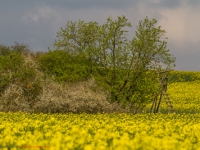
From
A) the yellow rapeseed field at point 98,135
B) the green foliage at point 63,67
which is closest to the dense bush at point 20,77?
the green foliage at point 63,67

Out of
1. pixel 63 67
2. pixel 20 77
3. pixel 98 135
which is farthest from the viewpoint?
pixel 63 67

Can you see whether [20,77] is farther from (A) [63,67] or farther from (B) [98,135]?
(B) [98,135]

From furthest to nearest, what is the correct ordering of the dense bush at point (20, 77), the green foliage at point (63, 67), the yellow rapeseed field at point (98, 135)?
the green foliage at point (63, 67), the dense bush at point (20, 77), the yellow rapeseed field at point (98, 135)

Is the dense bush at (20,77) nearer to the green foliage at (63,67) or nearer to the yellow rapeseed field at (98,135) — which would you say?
the green foliage at (63,67)

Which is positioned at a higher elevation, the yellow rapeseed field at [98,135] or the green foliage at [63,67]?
the green foliage at [63,67]

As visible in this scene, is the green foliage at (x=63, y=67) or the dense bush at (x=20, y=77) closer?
the dense bush at (x=20, y=77)

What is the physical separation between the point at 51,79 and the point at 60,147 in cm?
2074

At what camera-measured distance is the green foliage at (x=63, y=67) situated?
104 ft

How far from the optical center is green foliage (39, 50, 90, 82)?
31.7 metres

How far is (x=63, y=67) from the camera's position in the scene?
1272 inches

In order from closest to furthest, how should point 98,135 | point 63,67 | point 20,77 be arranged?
1. point 98,135
2. point 20,77
3. point 63,67

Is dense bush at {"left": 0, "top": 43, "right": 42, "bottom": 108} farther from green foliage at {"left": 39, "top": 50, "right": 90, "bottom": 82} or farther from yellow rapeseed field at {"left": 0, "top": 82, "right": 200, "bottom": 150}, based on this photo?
yellow rapeseed field at {"left": 0, "top": 82, "right": 200, "bottom": 150}

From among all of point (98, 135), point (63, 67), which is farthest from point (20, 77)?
point (98, 135)

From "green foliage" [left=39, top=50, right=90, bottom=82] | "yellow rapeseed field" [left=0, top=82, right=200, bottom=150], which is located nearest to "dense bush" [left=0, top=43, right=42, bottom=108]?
"green foliage" [left=39, top=50, right=90, bottom=82]
